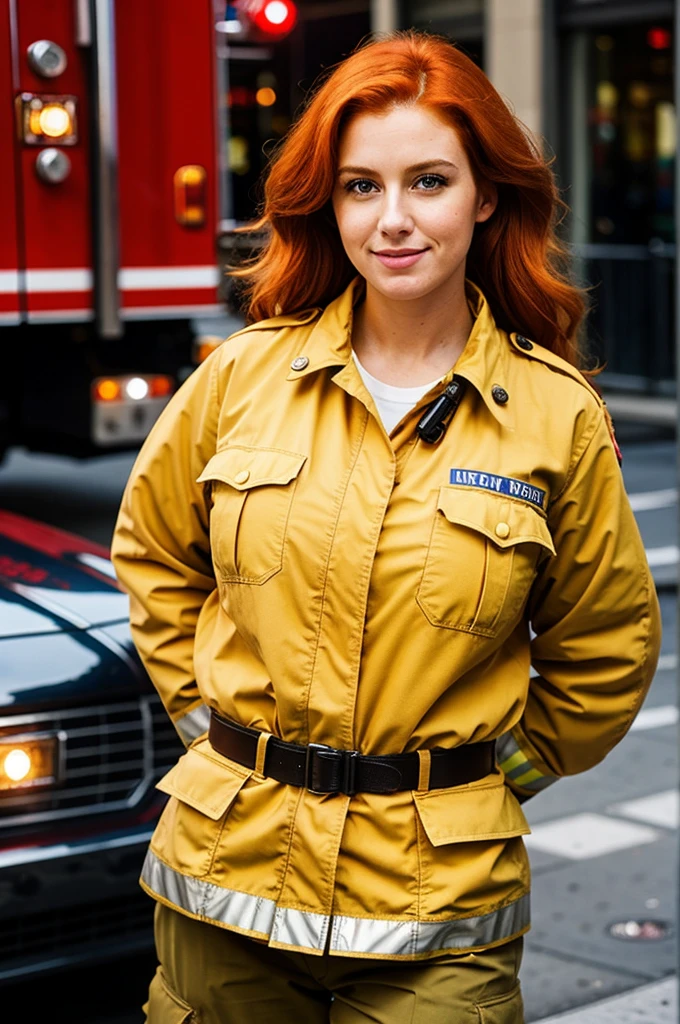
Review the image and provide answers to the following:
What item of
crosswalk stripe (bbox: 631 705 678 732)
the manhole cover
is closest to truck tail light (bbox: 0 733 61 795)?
the manhole cover

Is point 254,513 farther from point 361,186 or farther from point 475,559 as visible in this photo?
point 361,186

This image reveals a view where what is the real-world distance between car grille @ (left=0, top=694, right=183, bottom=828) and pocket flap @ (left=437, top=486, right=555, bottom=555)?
4.24ft

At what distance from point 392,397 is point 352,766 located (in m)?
A: 0.53

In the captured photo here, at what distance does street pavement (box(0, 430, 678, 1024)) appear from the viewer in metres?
3.32

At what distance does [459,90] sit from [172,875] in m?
1.16

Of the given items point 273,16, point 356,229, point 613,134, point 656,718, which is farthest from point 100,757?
point 613,134

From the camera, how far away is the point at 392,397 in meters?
2.45

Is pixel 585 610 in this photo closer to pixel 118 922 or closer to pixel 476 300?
pixel 476 300

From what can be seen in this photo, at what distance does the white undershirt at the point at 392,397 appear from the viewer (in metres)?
2.42

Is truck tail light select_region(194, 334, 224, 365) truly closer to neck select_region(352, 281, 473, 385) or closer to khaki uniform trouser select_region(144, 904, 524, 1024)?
neck select_region(352, 281, 473, 385)

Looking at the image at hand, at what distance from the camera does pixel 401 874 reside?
229cm

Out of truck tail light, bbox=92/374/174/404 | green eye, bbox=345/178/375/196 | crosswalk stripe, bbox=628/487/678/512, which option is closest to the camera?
green eye, bbox=345/178/375/196

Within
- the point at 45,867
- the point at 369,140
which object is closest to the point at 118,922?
the point at 45,867

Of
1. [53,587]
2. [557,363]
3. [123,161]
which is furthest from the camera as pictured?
[123,161]
